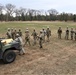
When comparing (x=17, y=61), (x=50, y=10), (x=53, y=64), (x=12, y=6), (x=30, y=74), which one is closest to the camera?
(x=30, y=74)

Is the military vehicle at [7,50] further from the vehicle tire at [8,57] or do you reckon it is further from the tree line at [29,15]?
the tree line at [29,15]

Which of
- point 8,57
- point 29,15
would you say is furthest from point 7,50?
point 29,15

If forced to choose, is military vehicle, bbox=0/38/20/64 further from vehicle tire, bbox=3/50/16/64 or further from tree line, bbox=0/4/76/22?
tree line, bbox=0/4/76/22

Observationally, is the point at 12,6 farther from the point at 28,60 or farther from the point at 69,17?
the point at 28,60

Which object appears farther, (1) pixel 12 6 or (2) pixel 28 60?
(1) pixel 12 6

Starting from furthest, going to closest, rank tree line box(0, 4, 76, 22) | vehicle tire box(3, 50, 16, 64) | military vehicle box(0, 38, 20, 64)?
1. tree line box(0, 4, 76, 22)
2. vehicle tire box(3, 50, 16, 64)
3. military vehicle box(0, 38, 20, 64)

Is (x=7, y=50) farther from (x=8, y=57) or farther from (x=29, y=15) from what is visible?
(x=29, y=15)

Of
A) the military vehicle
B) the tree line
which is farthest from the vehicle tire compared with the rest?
the tree line

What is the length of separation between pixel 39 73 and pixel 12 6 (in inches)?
3838

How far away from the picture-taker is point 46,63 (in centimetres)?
1151

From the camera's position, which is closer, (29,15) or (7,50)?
(7,50)

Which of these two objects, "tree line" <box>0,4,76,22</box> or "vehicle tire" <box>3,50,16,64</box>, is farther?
"tree line" <box>0,4,76,22</box>

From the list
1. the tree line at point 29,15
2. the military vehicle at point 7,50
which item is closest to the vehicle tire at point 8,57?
the military vehicle at point 7,50

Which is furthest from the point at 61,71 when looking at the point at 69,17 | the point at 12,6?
the point at 12,6
